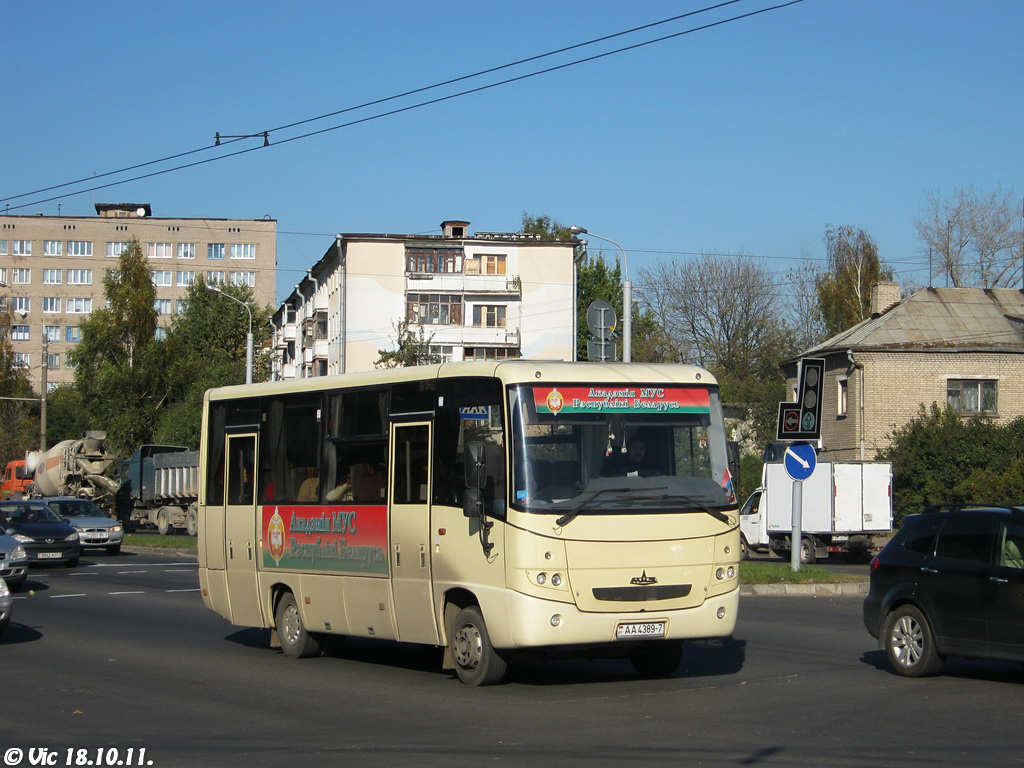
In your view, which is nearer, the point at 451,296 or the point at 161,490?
the point at 161,490

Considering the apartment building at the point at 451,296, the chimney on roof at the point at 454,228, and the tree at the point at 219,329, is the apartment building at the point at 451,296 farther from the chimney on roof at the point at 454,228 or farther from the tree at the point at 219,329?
the tree at the point at 219,329

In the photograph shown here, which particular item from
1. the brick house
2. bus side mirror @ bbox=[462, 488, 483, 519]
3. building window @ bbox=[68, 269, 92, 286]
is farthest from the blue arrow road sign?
building window @ bbox=[68, 269, 92, 286]

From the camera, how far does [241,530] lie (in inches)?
577

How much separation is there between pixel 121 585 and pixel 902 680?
57.6 ft

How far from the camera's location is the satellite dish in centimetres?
2522

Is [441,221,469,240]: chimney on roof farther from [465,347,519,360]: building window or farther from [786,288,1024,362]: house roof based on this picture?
[786,288,1024,362]: house roof

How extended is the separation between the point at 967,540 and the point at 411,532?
Result: 506 centimetres

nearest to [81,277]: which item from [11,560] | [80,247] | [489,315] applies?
[80,247]

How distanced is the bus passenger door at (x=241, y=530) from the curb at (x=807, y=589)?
1005 centimetres

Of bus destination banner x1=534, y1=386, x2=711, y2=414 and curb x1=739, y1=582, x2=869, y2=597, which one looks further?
curb x1=739, y1=582, x2=869, y2=597

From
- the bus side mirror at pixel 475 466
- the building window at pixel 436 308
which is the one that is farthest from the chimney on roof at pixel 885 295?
the bus side mirror at pixel 475 466

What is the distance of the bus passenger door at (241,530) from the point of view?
14.5 metres

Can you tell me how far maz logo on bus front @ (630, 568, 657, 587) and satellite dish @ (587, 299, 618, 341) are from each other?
562 inches

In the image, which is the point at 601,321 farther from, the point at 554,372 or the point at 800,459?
the point at 554,372
